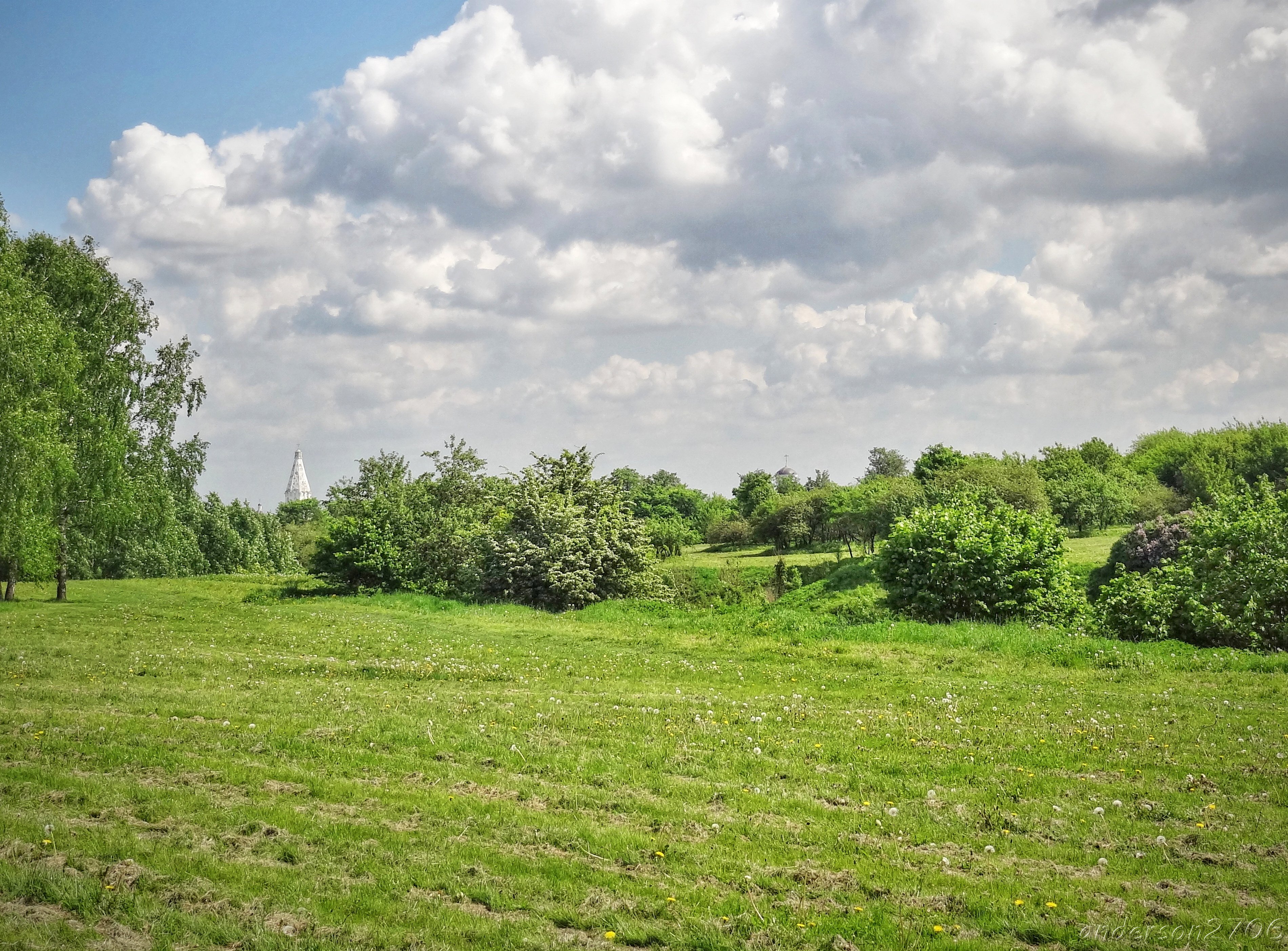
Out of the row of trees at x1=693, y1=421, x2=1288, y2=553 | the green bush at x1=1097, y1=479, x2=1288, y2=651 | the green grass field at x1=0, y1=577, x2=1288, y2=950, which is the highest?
the row of trees at x1=693, y1=421, x2=1288, y2=553

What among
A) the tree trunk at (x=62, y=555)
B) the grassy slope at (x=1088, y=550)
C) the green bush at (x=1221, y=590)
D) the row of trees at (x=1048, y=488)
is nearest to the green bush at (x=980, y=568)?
the grassy slope at (x=1088, y=550)

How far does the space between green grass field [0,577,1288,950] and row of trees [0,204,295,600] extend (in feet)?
54.5

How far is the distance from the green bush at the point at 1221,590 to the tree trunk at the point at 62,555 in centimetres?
3782

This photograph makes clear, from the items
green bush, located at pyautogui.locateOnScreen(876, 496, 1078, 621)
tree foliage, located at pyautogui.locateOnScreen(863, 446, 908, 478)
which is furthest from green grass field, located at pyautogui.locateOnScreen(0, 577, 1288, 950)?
tree foliage, located at pyautogui.locateOnScreen(863, 446, 908, 478)

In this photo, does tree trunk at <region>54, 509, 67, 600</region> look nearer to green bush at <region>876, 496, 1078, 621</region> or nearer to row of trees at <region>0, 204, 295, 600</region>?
row of trees at <region>0, 204, 295, 600</region>

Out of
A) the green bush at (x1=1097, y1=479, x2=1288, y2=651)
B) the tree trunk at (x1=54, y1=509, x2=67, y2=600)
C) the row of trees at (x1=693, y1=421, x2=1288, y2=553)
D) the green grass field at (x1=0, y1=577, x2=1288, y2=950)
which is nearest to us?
the green grass field at (x1=0, y1=577, x2=1288, y2=950)

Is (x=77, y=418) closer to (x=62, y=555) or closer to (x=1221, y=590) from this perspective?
(x=62, y=555)

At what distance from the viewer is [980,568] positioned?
25.1 meters

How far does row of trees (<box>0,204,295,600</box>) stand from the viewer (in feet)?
101

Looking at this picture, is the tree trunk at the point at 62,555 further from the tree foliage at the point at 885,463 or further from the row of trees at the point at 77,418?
the tree foliage at the point at 885,463

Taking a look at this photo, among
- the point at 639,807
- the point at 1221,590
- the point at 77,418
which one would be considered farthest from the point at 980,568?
the point at 77,418

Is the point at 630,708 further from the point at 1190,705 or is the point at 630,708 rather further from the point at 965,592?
the point at 965,592

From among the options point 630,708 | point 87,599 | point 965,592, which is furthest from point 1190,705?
point 87,599

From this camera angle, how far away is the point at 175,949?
5973 millimetres
